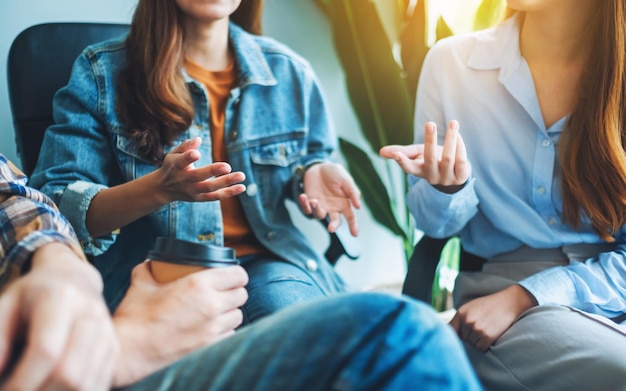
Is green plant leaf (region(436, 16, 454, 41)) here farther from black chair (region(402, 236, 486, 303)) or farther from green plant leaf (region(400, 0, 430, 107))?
black chair (region(402, 236, 486, 303))

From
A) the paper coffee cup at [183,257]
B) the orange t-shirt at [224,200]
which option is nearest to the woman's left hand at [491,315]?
Answer: the orange t-shirt at [224,200]

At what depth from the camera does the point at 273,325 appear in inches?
21.6

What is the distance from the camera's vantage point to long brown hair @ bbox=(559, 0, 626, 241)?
1021mm

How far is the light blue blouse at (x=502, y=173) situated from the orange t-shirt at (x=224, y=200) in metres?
0.32

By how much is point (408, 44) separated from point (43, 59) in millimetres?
857

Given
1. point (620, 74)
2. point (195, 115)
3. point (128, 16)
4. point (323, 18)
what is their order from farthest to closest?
1. point (323, 18)
2. point (128, 16)
3. point (195, 115)
4. point (620, 74)

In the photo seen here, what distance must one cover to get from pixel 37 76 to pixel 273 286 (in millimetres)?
564

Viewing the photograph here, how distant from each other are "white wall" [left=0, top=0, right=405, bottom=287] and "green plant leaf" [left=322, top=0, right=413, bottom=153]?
0.14 meters

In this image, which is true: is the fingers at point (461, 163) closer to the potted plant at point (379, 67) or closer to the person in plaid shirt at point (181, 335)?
the person in plaid shirt at point (181, 335)

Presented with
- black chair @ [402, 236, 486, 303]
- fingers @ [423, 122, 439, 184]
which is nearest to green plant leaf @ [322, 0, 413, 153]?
black chair @ [402, 236, 486, 303]

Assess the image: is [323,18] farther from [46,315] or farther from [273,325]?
[46,315]

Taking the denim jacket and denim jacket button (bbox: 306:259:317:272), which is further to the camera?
denim jacket button (bbox: 306:259:317:272)

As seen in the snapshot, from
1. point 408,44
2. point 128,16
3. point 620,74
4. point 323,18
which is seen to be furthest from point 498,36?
point 128,16

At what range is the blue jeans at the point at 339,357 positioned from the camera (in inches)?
20.4
